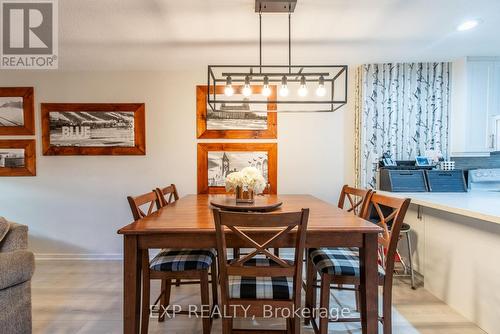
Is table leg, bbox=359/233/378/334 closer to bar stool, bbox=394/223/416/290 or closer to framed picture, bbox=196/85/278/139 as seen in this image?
bar stool, bbox=394/223/416/290

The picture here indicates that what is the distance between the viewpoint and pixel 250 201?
2.10 metres

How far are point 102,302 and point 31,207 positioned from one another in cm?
183

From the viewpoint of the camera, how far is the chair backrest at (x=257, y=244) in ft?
4.21

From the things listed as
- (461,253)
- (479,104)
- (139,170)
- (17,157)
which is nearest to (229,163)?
(139,170)

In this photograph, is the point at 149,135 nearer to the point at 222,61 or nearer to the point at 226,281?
the point at 222,61

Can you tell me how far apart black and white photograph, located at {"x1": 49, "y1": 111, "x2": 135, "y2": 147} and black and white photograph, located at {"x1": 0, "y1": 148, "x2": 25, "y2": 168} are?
398 mm

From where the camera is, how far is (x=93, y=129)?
3209 mm

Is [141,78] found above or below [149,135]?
above

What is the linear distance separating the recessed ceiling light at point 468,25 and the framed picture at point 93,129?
10.6ft

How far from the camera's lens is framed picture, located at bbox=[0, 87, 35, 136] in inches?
125

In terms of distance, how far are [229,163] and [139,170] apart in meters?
1.09

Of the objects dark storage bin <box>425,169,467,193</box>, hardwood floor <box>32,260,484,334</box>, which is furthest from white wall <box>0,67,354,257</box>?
dark storage bin <box>425,169,467,193</box>

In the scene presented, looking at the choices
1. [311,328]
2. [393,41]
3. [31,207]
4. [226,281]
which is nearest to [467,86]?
[393,41]

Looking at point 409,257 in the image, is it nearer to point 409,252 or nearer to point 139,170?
point 409,252
